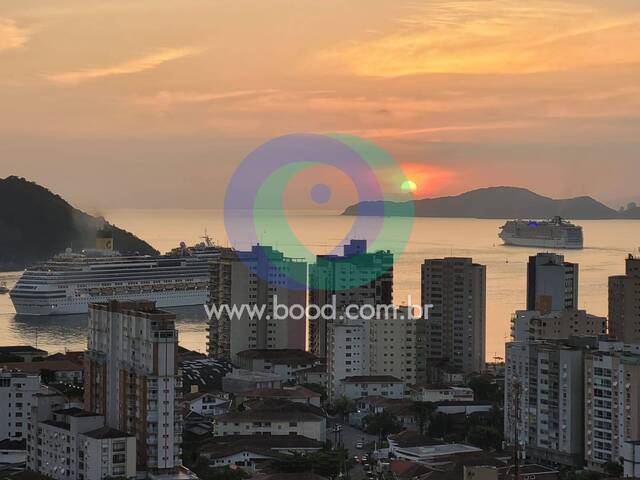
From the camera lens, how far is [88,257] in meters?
28.7

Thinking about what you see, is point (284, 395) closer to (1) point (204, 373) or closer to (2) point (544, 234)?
(1) point (204, 373)

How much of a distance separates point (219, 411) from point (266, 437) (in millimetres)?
1678

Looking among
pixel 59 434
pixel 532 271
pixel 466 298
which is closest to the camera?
pixel 59 434

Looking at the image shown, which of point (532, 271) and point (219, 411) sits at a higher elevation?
point (532, 271)

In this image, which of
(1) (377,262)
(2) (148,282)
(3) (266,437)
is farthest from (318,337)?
(2) (148,282)

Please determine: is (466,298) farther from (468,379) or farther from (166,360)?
(166,360)

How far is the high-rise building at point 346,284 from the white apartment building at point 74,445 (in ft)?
26.4

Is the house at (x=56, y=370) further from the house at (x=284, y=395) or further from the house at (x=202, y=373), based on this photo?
the house at (x=284, y=395)

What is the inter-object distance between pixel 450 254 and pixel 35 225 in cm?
1386

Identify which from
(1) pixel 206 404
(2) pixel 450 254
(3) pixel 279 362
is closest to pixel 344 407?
(1) pixel 206 404

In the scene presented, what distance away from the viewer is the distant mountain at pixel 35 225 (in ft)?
152

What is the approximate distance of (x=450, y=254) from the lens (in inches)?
1790

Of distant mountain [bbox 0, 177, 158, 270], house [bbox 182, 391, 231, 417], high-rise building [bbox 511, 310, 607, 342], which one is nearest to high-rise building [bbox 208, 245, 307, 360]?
high-rise building [bbox 511, 310, 607, 342]

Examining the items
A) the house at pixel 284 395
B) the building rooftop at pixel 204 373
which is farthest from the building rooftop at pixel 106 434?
the building rooftop at pixel 204 373
